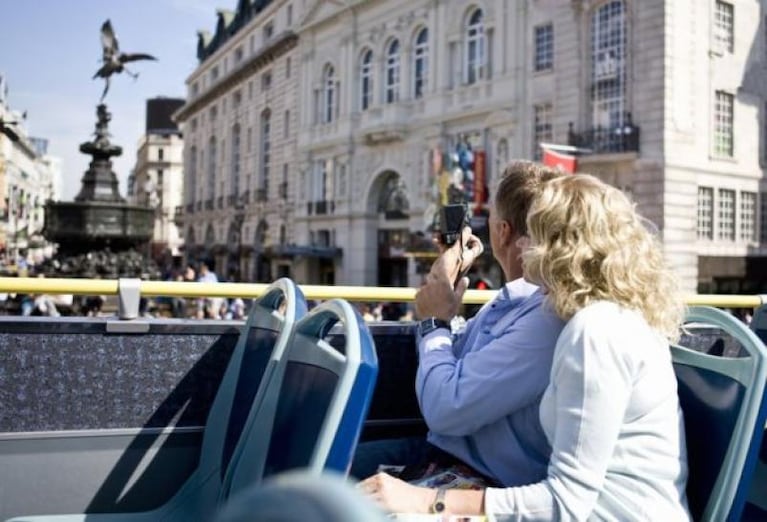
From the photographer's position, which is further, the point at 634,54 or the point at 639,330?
the point at 634,54

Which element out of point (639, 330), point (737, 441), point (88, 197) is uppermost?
point (88, 197)

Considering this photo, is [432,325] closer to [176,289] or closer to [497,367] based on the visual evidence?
[497,367]

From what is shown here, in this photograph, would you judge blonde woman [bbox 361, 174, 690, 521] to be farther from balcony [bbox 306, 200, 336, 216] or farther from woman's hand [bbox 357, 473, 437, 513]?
balcony [bbox 306, 200, 336, 216]

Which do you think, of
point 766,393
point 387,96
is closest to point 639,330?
point 766,393

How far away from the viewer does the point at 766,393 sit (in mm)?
1856

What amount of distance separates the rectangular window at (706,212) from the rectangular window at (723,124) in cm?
138

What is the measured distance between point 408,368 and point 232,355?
72cm

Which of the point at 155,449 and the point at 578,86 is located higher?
the point at 578,86

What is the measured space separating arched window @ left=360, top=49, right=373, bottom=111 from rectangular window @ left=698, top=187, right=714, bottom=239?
60.9ft

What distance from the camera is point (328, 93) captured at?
4244 cm

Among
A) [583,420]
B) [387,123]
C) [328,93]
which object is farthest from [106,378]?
[328,93]

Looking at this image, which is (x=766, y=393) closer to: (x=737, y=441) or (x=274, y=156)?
(x=737, y=441)

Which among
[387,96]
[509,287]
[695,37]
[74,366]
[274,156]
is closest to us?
[509,287]

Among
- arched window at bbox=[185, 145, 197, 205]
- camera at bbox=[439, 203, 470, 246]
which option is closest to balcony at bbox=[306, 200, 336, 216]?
arched window at bbox=[185, 145, 197, 205]
